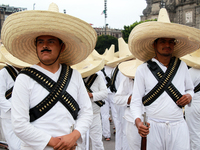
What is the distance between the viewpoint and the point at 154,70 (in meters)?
3.07

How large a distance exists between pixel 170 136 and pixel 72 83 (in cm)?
157

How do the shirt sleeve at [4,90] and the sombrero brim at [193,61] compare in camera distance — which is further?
the sombrero brim at [193,61]

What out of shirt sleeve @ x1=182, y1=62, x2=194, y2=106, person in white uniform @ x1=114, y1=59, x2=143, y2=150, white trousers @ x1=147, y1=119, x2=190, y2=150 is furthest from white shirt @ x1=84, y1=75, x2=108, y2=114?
shirt sleeve @ x1=182, y1=62, x2=194, y2=106

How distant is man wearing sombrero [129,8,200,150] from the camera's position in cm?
289

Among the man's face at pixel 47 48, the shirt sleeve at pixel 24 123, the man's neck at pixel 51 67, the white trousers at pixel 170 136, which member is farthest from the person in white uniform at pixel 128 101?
the shirt sleeve at pixel 24 123

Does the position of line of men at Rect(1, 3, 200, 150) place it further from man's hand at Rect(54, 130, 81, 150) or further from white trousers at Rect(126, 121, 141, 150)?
white trousers at Rect(126, 121, 141, 150)

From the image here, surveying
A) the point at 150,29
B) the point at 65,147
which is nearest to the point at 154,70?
the point at 150,29

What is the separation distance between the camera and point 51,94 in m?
2.28

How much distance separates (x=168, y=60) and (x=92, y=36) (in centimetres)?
132

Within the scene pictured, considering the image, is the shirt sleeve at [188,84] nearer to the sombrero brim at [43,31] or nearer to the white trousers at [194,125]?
the sombrero brim at [43,31]

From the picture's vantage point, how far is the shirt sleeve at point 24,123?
6.82 feet

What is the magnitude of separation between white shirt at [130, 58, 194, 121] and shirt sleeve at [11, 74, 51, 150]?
56.0 inches

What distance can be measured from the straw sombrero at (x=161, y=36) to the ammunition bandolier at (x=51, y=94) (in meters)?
1.30

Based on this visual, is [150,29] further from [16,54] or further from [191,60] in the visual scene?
[191,60]
